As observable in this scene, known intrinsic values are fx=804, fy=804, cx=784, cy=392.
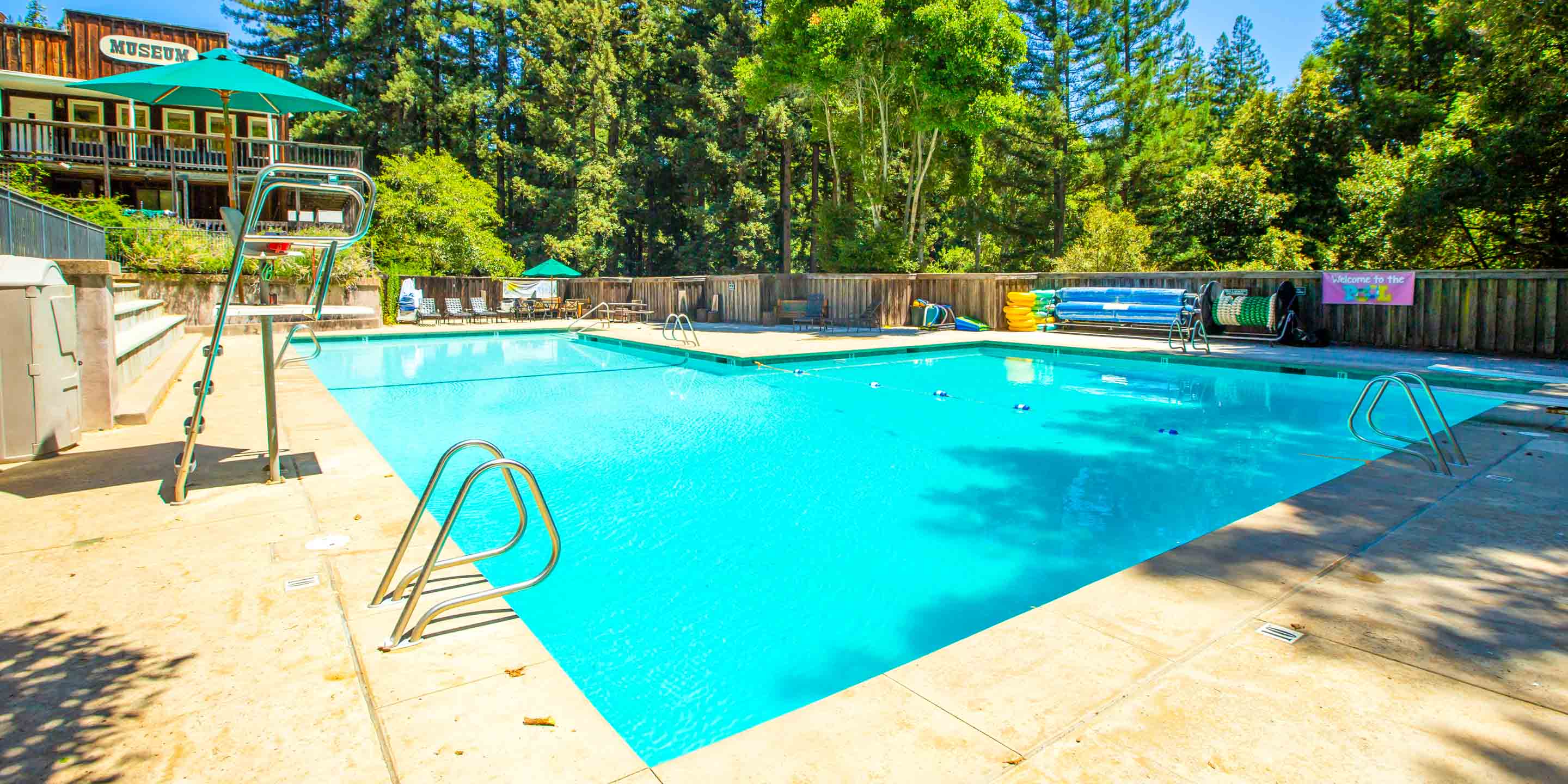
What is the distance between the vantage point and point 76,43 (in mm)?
19922

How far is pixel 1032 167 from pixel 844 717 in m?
27.5

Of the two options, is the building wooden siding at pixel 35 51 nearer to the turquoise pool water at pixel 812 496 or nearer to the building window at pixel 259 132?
the building window at pixel 259 132


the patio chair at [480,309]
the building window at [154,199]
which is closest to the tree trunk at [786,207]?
the patio chair at [480,309]

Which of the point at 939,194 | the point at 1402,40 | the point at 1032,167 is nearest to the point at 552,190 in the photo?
the point at 939,194

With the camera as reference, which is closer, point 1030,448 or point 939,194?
point 1030,448

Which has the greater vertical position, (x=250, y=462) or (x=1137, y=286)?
(x=1137, y=286)

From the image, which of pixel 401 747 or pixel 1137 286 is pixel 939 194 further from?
pixel 401 747

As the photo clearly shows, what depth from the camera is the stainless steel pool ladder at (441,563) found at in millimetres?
2344

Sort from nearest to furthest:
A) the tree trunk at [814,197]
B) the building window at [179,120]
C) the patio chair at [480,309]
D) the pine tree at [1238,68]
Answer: the patio chair at [480,309], the building window at [179,120], the tree trunk at [814,197], the pine tree at [1238,68]

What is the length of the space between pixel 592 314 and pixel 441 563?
60.2 ft

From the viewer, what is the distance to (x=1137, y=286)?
13906 millimetres

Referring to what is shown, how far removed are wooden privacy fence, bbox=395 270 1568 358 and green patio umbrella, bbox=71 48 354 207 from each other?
816 cm

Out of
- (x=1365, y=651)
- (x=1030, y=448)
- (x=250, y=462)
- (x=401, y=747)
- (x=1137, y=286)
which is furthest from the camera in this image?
(x=1137, y=286)

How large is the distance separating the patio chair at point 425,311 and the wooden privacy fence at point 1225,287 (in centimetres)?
143
